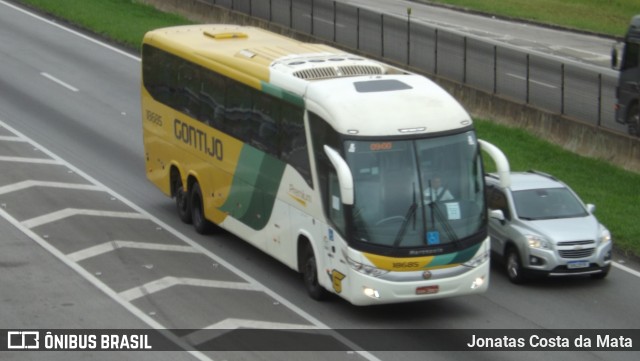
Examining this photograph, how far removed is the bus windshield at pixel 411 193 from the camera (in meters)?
18.4

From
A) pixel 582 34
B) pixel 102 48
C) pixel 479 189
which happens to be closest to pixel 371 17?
pixel 102 48

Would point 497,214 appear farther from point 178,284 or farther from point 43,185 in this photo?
point 43,185

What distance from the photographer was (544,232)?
21.3 m

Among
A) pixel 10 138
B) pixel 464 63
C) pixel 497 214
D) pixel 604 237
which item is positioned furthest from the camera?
pixel 464 63

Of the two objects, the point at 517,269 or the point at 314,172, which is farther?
the point at 517,269

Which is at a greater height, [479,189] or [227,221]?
[479,189]

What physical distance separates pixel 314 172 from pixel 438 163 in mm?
2012

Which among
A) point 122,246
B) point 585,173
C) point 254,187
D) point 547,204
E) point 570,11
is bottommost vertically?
point 570,11

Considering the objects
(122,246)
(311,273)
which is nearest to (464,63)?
(122,246)

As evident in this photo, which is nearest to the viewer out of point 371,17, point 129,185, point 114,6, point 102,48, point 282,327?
point 282,327

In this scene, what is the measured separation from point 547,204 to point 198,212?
22.1ft

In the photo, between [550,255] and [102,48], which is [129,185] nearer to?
[550,255]

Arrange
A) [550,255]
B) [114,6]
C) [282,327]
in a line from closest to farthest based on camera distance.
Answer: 1. [282,327]
2. [550,255]
3. [114,6]

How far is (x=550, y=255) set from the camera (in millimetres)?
20969
